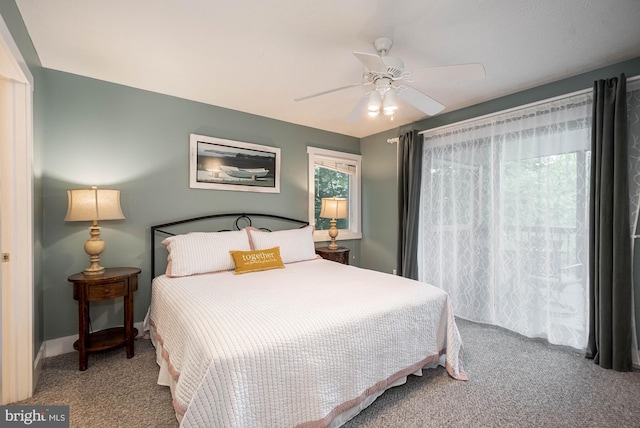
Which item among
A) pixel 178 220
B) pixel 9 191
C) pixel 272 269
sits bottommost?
pixel 272 269

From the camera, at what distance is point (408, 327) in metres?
1.95

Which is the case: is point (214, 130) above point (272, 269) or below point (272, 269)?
above

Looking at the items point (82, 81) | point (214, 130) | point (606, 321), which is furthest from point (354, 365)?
point (82, 81)

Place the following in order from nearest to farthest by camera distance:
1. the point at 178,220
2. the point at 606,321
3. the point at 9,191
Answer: the point at 9,191, the point at 606,321, the point at 178,220

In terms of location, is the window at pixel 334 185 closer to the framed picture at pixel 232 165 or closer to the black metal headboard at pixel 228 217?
the black metal headboard at pixel 228 217

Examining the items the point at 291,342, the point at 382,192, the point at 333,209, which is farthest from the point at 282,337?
the point at 382,192

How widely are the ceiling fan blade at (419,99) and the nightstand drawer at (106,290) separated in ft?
9.02

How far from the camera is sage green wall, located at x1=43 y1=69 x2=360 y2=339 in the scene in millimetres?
2549

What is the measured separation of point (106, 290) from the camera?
91.6 inches

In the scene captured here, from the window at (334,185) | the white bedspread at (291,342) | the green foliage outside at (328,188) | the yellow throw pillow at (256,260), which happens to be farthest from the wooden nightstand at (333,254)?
the white bedspread at (291,342)

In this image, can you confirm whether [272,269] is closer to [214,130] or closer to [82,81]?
[214,130]

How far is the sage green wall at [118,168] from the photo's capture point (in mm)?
2549

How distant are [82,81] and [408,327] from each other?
3.52 m

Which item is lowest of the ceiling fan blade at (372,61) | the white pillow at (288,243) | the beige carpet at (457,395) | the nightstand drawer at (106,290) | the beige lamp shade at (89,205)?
the beige carpet at (457,395)
